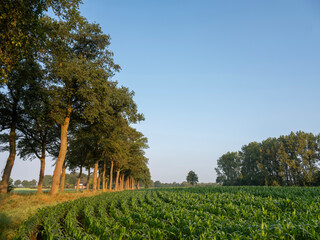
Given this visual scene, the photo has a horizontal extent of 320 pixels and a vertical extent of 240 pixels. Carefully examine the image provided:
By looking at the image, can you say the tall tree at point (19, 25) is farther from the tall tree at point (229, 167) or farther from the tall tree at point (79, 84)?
the tall tree at point (229, 167)

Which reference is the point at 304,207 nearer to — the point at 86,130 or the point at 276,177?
the point at 86,130

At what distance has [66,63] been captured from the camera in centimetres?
1594

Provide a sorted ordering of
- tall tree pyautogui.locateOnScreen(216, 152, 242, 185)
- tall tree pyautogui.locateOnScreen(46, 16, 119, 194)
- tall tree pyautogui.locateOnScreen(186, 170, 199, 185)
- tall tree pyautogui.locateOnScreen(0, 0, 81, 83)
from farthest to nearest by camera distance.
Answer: tall tree pyautogui.locateOnScreen(186, 170, 199, 185) < tall tree pyautogui.locateOnScreen(216, 152, 242, 185) < tall tree pyautogui.locateOnScreen(46, 16, 119, 194) < tall tree pyautogui.locateOnScreen(0, 0, 81, 83)

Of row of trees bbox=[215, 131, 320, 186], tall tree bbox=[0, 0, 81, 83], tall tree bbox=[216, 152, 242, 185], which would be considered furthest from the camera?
tall tree bbox=[216, 152, 242, 185]

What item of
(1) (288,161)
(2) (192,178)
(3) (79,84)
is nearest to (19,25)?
(3) (79,84)

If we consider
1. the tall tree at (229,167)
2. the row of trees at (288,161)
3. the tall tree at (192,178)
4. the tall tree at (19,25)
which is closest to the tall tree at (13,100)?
the tall tree at (19,25)

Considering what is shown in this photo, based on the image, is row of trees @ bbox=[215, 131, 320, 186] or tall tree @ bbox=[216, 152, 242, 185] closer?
row of trees @ bbox=[215, 131, 320, 186]

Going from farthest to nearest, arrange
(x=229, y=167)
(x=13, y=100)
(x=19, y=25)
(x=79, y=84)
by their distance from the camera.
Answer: (x=229, y=167), (x=13, y=100), (x=79, y=84), (x=19, y=25)

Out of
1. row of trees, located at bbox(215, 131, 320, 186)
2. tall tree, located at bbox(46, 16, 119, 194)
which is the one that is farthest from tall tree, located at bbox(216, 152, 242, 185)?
tall tree, located at bbox(46, 16, 119, 194)

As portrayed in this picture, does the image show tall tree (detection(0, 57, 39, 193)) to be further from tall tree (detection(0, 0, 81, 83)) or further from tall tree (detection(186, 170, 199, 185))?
tall tree (detection(186, 170, 199, 185))

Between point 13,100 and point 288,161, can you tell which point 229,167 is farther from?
point 13,100

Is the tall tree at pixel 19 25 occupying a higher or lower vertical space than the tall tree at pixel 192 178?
higher

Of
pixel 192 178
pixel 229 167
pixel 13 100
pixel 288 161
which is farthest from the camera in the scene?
pixel 192 178

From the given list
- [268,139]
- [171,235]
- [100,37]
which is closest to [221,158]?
[268,139]
